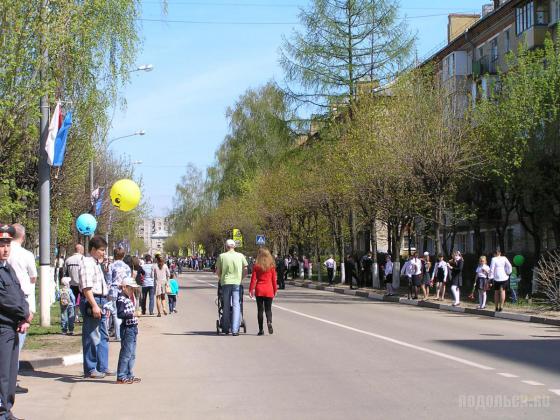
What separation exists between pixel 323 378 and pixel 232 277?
598 centimetres

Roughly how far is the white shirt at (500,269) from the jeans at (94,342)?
14.7 meters

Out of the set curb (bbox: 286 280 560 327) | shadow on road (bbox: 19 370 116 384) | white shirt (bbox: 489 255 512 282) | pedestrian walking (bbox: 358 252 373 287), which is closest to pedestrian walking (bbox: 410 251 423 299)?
curb (bbox: 286 280 560 327)

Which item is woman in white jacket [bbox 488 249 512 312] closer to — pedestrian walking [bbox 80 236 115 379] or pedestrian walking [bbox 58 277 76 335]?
pedestrian walking [bbox 58 277 76 335]

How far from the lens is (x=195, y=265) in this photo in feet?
363

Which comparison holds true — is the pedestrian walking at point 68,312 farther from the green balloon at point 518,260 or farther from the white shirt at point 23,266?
the green balloon at point 518,260

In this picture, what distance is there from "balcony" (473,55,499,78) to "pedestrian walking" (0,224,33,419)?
40653 millimetres

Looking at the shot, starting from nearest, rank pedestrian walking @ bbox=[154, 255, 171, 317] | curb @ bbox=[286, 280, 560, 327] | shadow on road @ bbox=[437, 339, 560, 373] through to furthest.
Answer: shadow on road @ bbox=[437, 339, 560, 373] → curb @ bbox=[286, 280, 560, 327] → pedestrian walking @ bbox=[154, 255, 171, 317]

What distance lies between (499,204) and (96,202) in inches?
831

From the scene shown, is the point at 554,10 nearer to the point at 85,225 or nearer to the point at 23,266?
the point at 85,225

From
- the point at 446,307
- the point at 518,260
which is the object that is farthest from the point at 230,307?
the point at 518,260

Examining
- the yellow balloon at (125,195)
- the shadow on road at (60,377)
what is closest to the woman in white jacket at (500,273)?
the yellow balloon at (125,195)

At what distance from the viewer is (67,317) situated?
16.5 metres

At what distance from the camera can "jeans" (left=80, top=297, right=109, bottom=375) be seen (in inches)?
427

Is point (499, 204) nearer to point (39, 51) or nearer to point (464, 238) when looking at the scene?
point (464, 238)
